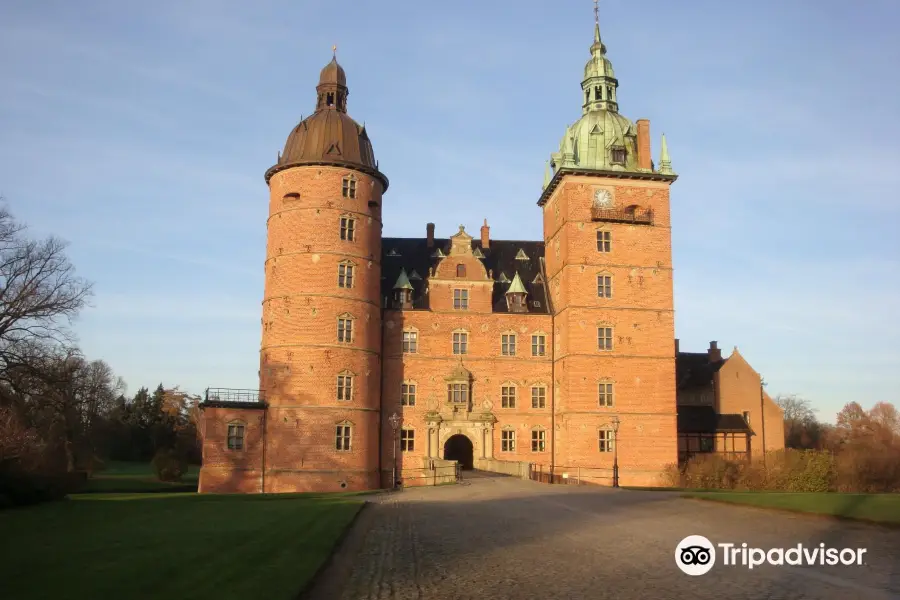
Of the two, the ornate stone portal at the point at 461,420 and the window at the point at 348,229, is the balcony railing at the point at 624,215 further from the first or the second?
the window at the point at 348,229

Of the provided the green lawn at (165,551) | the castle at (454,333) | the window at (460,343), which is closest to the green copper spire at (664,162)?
the castle at (454,333)

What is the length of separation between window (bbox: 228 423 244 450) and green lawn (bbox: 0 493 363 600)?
54.4ft

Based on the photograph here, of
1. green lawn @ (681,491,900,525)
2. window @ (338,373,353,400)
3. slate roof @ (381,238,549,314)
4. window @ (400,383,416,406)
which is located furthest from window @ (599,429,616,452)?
green lawn @ (681,491,900,525)

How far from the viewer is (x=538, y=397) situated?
48906mm

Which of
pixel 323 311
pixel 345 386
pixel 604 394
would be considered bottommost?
pixel 604 394

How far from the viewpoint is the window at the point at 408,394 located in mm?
47750

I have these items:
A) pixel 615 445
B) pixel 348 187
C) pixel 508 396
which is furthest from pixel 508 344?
pixel 348 187

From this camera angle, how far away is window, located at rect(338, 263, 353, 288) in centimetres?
4419

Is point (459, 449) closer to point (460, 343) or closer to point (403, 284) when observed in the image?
point (460, 343)

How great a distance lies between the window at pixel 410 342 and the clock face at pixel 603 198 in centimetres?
1339

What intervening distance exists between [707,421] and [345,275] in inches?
1085

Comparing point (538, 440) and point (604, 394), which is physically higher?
point (604, 394)

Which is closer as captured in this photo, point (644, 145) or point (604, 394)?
point (604, 394)

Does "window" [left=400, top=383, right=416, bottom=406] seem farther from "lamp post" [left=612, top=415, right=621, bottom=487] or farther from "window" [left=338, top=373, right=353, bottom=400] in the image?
"lamp post" [left=612, top=415, right=621, bottom=487]
